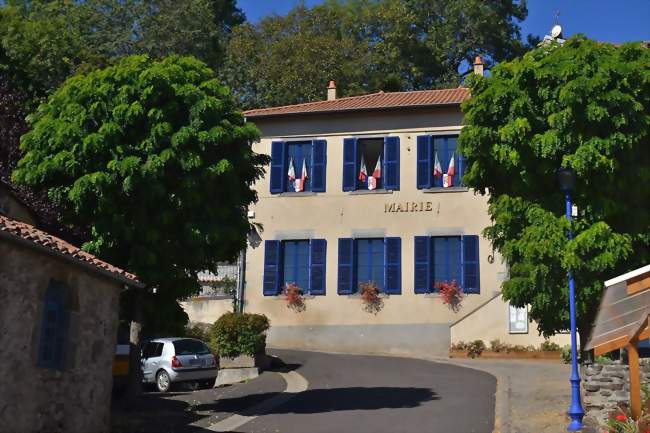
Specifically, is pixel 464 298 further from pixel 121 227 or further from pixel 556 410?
pixel 121 227

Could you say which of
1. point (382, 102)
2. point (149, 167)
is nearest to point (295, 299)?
point (382, 102)

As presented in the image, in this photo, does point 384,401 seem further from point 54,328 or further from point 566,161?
point 54,328

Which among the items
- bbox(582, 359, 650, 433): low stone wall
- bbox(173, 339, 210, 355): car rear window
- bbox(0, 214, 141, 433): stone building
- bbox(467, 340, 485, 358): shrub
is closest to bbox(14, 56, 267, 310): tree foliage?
bbox(0, 214, 141, 433): stone building

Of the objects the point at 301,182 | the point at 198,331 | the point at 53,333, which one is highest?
the point at 301,182

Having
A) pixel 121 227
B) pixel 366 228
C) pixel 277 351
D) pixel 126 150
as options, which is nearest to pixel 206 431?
pixel 121 227

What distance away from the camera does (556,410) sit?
1597cm

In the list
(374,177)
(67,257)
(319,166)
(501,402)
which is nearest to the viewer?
(67,257)

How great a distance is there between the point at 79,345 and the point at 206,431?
2.68 meters

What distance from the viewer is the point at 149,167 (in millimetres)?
16000

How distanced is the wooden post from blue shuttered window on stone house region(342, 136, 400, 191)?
1577 centimetres

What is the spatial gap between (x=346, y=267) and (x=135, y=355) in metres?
12.1

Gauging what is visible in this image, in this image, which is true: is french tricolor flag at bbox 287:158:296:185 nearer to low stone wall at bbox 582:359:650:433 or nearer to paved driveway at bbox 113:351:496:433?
paved driveway at bbox 113:351:496:433

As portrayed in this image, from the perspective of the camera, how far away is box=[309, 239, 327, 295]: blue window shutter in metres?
28.7

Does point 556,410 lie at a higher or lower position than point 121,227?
lower
